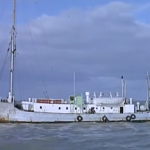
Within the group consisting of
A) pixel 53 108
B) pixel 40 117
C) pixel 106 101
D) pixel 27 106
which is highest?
pixel 106 101

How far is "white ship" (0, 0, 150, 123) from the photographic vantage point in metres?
60.2

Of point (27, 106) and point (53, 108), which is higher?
point (27, 106)

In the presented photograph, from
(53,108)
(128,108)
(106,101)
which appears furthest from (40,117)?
(128,108)

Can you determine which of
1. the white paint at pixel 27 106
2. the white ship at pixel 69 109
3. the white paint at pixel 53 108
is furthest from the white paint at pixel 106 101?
the white paint at pixel 27 106

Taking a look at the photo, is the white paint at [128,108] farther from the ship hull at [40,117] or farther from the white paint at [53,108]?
the white paint at [53,108]

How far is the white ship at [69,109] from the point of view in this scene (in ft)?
197

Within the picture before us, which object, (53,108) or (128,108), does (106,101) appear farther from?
(53,108)

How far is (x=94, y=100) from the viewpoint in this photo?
65.4m

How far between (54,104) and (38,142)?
25190mm

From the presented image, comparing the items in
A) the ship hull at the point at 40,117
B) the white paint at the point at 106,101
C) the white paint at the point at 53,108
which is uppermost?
the white paint at the point at 106,101

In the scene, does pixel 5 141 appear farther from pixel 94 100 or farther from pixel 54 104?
pixel 94 100

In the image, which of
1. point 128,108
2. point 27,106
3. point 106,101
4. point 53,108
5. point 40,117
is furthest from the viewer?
point 128,108

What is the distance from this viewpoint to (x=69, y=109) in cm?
6356

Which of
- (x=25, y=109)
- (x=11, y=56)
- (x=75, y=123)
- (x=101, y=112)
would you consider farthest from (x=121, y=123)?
(x=11, y=56)
